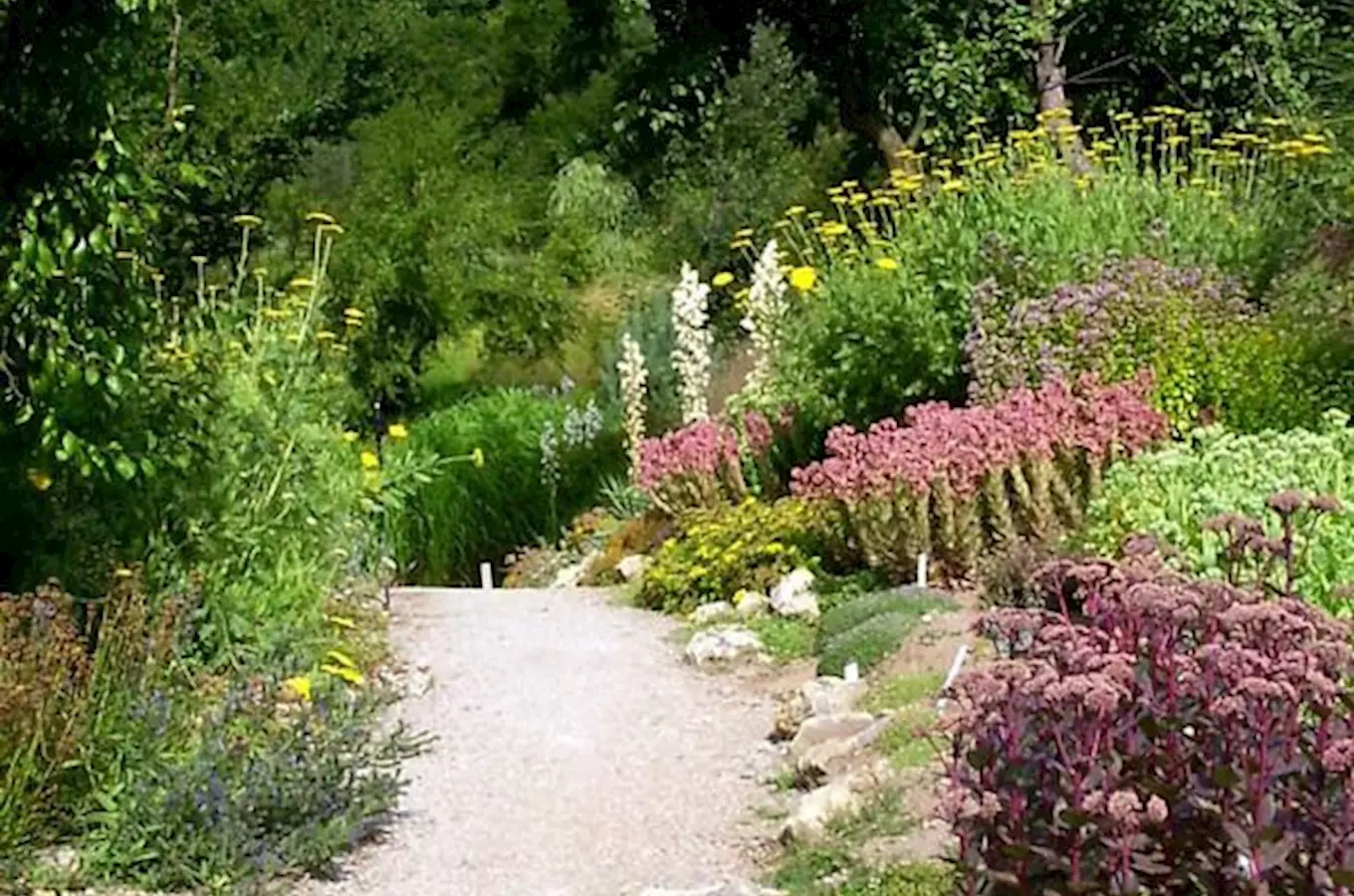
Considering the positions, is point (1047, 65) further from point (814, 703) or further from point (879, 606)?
point (814, 703)

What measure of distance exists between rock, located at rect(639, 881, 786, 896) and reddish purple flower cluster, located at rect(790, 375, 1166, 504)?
2784 mm

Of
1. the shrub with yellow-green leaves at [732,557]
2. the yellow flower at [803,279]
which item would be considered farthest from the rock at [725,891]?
the yellow flower at [803,279]

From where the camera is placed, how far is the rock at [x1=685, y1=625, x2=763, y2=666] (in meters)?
6.91

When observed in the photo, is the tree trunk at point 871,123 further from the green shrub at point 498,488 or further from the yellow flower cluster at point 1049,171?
the green shrub at point 498,488

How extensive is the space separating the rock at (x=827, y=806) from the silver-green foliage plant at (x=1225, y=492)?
3.29 ft

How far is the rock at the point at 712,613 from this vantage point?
7.54 m

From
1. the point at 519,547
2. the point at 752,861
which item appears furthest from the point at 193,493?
the point at 519,547

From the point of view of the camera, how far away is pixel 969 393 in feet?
26.7

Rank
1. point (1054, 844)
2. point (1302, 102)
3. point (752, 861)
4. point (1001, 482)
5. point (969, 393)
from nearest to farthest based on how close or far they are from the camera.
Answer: point (1054, 844) < point (752, 861) < point (1001, 482) < point (969, 393) < point (1302, 102)

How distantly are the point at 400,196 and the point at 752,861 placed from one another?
8770 millimetres

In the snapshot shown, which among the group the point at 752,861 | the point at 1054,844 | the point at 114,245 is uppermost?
the point at 114,245

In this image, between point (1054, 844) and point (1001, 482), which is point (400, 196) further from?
point (1054, 844)

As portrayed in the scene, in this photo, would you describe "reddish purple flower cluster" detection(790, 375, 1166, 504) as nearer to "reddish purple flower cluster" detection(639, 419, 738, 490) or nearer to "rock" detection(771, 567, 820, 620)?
"rock" detection(771, 567, 820, 620)

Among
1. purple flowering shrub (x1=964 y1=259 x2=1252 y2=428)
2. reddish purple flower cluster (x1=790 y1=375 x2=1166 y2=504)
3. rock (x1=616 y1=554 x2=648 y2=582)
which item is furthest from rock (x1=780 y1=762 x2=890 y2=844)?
rock (x1=616 y1=554 x2=648 y2=582)
